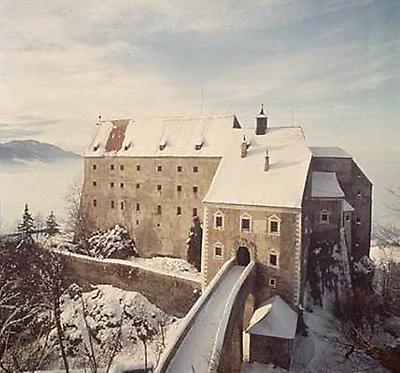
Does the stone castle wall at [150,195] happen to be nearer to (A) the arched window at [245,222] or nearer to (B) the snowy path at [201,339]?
(A) the arched window at [245,222]

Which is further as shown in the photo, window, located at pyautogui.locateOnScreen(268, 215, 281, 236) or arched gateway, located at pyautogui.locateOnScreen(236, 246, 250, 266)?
arched gateway, located at pyautogui.locateOnScreen(236, 246, 250, 266)

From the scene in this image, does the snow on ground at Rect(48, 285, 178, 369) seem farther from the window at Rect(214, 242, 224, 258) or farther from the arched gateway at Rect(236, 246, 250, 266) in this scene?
the arched gateway at Rect(236, 246, 250, 266)

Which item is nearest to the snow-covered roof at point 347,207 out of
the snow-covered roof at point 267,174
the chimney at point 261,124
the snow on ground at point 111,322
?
the snow-covered roof at point 267,174

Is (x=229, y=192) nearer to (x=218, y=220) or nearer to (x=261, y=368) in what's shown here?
(x=218, y=220)

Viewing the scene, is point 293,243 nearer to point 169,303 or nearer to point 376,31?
point 169,303

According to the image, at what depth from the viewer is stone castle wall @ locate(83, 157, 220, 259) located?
30.3ft

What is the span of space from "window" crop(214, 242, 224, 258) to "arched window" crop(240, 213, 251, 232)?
1.56 ft

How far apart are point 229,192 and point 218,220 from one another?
0.46 meters

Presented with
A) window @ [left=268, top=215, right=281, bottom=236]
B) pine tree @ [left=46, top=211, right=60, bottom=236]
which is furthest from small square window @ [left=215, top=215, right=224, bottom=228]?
pine tree @ [left=46, top=211, right=60, bottom=236]

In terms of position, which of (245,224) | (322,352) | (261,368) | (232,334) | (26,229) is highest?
(245,224)

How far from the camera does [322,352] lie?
20.9 ft

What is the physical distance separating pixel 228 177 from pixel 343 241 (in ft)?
7.35

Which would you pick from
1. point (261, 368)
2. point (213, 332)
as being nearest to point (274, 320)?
point (261, 368)

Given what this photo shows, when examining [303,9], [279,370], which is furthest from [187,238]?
[303,9]
